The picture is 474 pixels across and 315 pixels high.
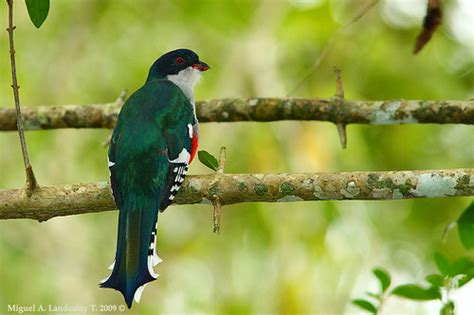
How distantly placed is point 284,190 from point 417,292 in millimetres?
748

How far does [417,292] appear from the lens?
12.4 feet

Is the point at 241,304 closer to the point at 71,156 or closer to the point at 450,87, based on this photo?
the point at 71,156

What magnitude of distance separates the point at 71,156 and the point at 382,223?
3.17m

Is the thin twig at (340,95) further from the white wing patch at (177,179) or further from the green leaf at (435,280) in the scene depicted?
the green leaf at (435,280)

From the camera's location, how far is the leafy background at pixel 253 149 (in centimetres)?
745

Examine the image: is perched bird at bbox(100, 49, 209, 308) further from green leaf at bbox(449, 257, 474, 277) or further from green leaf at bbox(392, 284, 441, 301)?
green leaf at bbox(449, 257, 474, 277)

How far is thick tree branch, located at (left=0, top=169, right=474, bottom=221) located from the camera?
12.2ft

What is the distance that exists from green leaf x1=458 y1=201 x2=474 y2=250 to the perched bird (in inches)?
53.3

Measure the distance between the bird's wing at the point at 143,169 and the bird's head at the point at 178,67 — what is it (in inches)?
27.3

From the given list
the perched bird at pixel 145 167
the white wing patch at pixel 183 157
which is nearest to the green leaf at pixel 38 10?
the perched bird at pixel 145 167

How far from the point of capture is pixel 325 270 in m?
7.79

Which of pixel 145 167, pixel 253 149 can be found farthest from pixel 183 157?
pixel 253 149

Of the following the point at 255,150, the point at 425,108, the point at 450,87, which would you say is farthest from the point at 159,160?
the point at 450,87

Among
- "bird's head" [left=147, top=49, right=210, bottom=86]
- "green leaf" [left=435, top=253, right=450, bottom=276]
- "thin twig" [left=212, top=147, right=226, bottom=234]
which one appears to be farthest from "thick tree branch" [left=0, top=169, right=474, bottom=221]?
"bird's head" [left=147, top=49, right=210, bottom=86]
